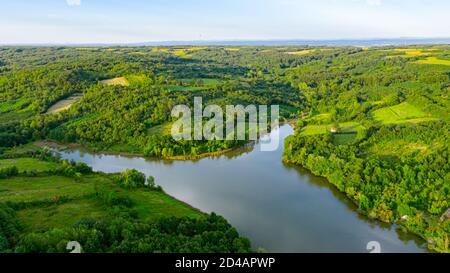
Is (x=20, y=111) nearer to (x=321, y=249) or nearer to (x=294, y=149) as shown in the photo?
(x=294, y=149)

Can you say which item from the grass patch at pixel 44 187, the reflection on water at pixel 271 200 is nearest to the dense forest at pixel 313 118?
the reflection on water at pixel 271 200

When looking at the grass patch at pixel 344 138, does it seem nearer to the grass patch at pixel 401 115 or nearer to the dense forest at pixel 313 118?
the dense forest at pixel 313 118

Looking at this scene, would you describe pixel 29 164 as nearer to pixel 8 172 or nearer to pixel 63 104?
pixel 8 172

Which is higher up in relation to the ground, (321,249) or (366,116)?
(366,116)

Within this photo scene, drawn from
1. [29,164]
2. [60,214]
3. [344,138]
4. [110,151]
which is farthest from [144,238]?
[344,138]

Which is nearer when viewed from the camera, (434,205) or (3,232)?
(3,232)

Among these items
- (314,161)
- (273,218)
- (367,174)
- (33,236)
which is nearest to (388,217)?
(367,174)
